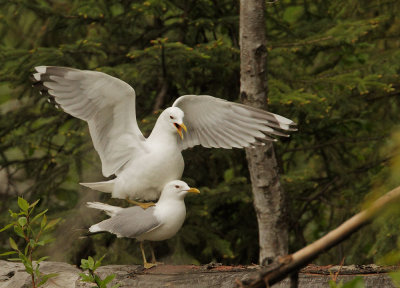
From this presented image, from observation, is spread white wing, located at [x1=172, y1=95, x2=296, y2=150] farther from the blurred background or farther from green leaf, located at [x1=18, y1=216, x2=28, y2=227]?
green leaf, located at [x1=18, y1=216, x2=28, y2=227]

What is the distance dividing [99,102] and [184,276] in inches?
50.7

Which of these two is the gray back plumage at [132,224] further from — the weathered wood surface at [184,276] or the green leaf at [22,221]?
the green leaf at [22,221]

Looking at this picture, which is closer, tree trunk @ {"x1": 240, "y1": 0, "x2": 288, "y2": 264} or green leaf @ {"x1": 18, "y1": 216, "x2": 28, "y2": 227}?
green leaf @ {"x1": 18, "y1": 216, "x2": 28, "y2": 227}

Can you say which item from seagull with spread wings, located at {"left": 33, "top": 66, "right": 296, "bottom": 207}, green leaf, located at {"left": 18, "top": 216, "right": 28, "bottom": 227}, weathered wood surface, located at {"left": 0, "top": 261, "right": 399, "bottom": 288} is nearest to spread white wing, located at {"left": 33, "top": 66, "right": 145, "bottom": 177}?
seagull with spread wings, located at {"left": 33, "top": 66, "right": 296, "bottom": 207}

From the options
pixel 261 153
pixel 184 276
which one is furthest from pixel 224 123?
pixel 184 276

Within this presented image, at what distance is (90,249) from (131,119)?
6.73 ft

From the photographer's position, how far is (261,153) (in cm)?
470

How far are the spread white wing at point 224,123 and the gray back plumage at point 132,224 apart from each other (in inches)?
25.6

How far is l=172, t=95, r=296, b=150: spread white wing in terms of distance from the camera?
13.5 ft

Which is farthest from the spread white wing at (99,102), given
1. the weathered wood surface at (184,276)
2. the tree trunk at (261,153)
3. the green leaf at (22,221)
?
the green leaf at (22,221)

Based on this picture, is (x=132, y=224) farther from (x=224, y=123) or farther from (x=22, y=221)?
(x=22, y=221)

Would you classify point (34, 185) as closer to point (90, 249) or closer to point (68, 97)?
point (90, 249)

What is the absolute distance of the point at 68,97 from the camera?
4129mm

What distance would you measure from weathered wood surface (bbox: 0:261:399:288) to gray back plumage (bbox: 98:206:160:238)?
0.89 ft
